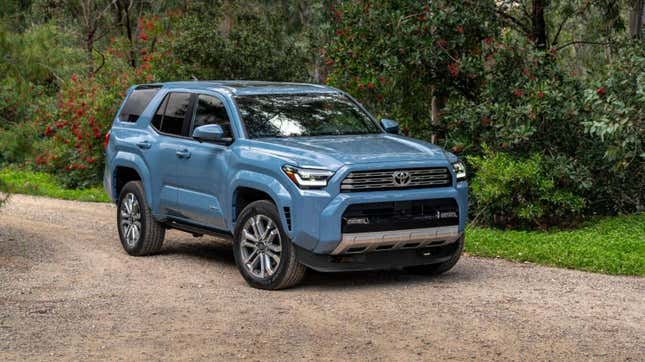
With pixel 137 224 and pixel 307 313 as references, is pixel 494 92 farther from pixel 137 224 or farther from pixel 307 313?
pixel 307 313

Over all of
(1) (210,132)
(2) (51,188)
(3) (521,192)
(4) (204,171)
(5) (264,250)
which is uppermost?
(1) (210,132)

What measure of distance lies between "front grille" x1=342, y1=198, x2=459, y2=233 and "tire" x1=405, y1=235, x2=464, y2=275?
489 mm

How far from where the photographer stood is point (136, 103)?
518 inches

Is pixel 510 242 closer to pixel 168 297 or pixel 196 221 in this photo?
pixel 196 221

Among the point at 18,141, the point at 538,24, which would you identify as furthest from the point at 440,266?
the point at 538,24

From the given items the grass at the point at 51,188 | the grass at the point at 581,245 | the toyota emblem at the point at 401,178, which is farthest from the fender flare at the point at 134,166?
the grass at the point at 51,188

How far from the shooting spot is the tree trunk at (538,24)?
656 inches

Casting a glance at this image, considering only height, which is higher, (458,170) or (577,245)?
(458,170)

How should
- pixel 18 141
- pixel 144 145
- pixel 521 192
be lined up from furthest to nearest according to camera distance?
pixel 521 192, pixel 144 145, pixel 18 141

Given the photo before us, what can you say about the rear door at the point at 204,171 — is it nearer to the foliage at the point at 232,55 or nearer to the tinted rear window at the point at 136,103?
the tinted rear window at the point at 136,103

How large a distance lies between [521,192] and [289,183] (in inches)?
219

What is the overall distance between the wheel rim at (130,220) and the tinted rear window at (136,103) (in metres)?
0.97

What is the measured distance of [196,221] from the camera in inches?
463

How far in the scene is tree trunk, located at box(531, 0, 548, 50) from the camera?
54.6ft
